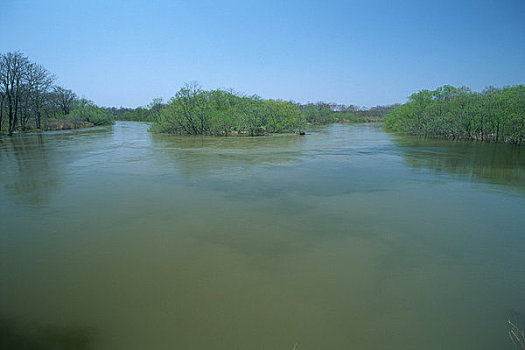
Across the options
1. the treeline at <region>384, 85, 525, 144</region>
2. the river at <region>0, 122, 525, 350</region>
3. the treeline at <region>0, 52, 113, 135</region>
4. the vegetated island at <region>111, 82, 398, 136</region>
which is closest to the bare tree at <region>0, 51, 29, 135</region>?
the treeline at <region>0, 52, 113, 135</region>

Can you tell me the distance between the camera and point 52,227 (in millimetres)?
5133

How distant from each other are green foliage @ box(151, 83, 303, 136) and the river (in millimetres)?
23451

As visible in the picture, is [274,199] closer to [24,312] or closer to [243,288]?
[243,288]

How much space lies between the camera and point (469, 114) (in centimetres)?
2316

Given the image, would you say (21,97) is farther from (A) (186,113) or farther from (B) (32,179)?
(B) (32,179)

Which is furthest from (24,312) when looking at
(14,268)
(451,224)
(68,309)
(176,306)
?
(451,224)

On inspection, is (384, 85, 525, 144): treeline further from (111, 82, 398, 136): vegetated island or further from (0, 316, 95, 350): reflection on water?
(0, 316, 95, 350): reflection on water

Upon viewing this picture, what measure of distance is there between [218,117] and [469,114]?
2331 centimetres

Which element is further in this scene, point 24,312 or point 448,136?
point 448,136

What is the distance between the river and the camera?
105 inches

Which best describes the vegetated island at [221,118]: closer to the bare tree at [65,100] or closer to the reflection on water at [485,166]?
the reflection on water at [485,166]

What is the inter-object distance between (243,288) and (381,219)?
345 cm

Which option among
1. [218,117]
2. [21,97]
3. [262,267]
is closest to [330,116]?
[218,117]

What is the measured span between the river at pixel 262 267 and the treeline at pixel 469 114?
15653mm
